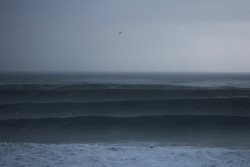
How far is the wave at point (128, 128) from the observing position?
13.5 m

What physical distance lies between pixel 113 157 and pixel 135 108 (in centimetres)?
1211

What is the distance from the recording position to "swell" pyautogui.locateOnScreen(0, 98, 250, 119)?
19344 mm

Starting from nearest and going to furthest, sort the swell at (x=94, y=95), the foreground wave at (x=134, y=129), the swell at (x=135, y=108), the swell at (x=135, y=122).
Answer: the foreground wave at (x=134, y=129) < the swell at (x=135, y=122) < the swell at (x=135, y=108) < the swell at (x=94, y=95)

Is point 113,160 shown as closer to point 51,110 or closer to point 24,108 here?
point 51,110

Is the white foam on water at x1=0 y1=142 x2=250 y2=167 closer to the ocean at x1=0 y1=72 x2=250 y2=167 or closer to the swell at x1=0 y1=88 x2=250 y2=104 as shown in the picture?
the ocean at x1=0 y1=72 x2=250 y2=167

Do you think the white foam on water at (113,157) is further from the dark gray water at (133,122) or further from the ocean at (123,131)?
the dark gray water at (133,122)

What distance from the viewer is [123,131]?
14734 mm

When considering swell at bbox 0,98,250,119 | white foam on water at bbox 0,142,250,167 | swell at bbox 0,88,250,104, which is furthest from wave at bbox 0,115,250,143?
swell at bbox 0,88,250,104

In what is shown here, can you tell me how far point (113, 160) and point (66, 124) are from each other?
8.08 metres

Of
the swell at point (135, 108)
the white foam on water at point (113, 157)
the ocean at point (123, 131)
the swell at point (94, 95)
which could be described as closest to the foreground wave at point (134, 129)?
the ocean at point (123, 131)

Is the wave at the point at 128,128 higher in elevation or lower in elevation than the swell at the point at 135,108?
lower

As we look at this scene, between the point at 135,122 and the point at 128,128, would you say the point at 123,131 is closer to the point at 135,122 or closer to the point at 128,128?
the point at 128,128

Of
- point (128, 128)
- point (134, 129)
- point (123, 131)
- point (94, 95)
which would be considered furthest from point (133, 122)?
point (94, 95)

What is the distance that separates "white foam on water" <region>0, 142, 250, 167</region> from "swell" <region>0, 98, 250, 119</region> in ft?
29.6
